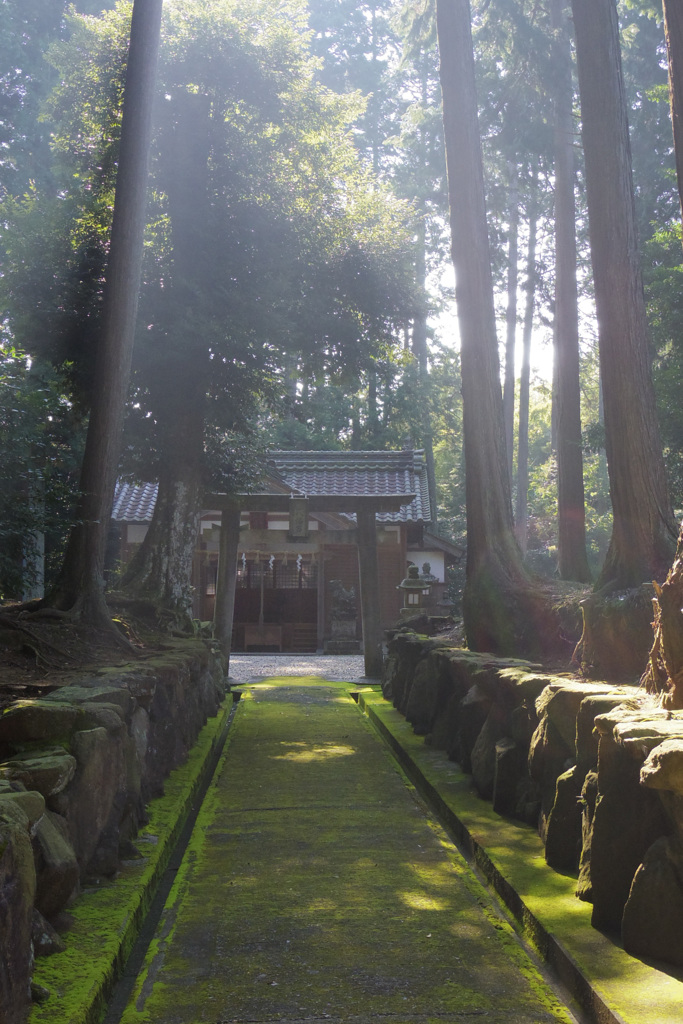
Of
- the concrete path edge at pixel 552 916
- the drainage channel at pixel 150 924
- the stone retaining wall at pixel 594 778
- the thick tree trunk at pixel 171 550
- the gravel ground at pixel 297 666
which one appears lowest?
the gravel ground at pixel 297 666

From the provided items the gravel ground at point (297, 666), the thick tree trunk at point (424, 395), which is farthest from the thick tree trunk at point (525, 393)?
the gravel ground at point (297, 666)

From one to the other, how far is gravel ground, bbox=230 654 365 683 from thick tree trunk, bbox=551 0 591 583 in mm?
4186

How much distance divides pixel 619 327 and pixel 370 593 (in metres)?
7.74

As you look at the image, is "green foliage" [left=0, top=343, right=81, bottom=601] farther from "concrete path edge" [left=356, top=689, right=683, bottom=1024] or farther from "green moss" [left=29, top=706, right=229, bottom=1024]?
"concrete path edge" [left=356, top=689, right=683, bottom=1024]

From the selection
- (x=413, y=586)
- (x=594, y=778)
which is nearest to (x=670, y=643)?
(x=594, y=778)

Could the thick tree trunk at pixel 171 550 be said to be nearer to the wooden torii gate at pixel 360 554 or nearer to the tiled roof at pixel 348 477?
the wooden torii gate at pixel 360 554

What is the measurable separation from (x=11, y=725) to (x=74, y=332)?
738 centimetres

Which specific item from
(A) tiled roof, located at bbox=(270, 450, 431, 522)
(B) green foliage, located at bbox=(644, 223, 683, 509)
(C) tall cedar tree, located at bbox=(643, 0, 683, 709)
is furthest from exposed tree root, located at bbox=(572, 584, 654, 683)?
(A) tiled roof, located at bbox=(270, 450, 431, 522)

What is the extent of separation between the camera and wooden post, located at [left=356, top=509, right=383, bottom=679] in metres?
14.1

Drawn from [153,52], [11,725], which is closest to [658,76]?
[153,52]

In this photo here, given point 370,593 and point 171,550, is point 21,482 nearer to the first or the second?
point 171,550

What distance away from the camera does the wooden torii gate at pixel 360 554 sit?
1380cm

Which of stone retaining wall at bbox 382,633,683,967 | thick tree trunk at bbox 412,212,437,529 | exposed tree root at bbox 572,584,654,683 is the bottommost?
stone retaining wall at bbox 382,633,683,967

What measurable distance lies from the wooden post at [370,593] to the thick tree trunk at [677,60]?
941 centimetres
